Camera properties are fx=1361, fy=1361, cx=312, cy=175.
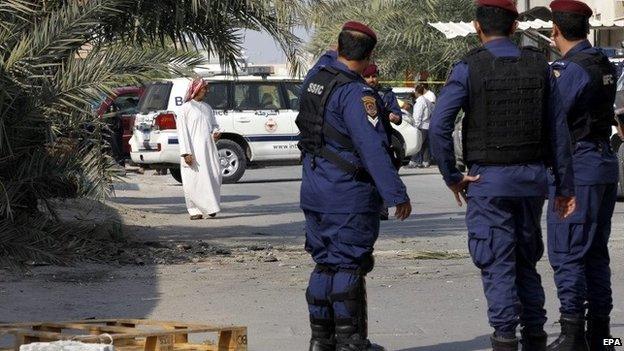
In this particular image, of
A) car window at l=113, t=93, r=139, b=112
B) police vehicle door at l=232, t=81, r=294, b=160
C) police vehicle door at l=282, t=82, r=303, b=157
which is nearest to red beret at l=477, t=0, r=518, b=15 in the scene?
police vehicle door at l=232, t=81, r=294, b=160

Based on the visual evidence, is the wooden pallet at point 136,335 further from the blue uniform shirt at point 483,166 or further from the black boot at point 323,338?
the blue uniform shirt at point 483,166

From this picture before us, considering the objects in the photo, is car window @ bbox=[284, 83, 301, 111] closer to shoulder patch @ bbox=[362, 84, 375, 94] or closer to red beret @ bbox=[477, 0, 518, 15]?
shoulder patch @ bbox=[362, 84, 375, 94]

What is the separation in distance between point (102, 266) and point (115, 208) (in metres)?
5.97

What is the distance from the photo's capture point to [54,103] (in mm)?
11516

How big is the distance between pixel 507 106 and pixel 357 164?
88 cm

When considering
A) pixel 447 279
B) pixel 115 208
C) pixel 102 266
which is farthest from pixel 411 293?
pixel 115 208

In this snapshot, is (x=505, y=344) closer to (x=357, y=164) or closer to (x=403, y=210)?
(x=403, y=210)

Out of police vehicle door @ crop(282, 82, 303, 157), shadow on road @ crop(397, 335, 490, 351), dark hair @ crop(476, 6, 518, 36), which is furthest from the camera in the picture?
police vehicle door @ crop(282, 82, 303, 157)

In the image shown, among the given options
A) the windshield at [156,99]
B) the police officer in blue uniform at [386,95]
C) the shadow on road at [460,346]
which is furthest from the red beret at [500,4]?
the windshield at [156,99]

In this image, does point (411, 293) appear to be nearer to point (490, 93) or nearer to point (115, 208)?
point (490, 93)

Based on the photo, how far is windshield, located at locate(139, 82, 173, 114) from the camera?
23.6 metres

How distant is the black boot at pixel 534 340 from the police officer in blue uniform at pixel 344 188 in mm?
781

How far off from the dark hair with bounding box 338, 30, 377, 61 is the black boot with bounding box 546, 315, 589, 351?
1684 mm

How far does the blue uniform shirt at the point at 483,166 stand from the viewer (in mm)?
6324
